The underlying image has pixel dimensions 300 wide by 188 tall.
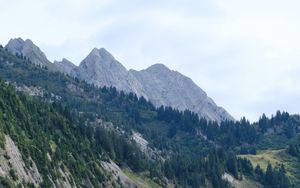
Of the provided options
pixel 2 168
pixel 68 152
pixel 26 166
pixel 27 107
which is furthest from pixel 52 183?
pixel 27 107

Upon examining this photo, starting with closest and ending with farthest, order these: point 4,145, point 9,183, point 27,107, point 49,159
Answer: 1. point 9,183
2. point 4,145
3. point 49,159
4. point 27,107

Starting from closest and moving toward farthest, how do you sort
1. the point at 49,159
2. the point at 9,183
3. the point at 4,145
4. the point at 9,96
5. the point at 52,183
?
1. the point at 9,183
2. the point at 4,145
3. the point at 52,183
4. the point at 49,159
5. the point at 9,96

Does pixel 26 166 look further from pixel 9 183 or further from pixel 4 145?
pixel 9 183

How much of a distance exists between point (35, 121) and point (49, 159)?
2573 cm

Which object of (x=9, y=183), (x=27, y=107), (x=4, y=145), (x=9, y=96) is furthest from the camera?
(x=27, y=107)

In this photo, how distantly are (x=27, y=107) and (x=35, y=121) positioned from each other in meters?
12.8

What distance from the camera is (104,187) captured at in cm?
19225

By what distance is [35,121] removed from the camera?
18812 centimetres

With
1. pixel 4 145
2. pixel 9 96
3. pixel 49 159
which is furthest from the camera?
pixel 9 96

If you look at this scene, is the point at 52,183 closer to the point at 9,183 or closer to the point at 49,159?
the point at 49,159

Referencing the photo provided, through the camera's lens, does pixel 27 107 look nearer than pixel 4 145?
No

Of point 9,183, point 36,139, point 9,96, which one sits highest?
point 9,96

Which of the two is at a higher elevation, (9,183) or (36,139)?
(36,139)

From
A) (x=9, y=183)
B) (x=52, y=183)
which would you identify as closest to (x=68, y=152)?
(x=52, y=183)
